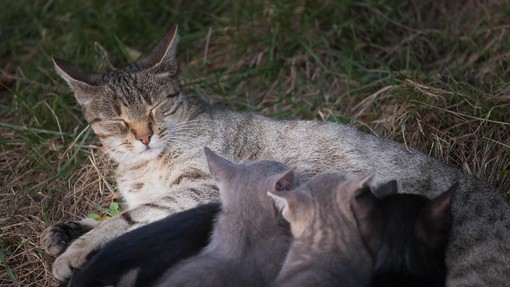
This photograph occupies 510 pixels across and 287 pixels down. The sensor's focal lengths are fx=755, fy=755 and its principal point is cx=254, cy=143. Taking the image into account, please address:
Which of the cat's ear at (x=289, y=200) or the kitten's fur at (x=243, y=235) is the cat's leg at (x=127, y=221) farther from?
the cat's ear at (x=289, y=200)

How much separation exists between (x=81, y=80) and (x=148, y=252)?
1760 mm

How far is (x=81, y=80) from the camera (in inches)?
207

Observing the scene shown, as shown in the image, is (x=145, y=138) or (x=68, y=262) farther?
(x=145, y=138)

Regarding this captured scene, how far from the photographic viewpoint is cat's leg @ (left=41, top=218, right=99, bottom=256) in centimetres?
489

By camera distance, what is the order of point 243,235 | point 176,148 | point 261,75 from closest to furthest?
point 243,235
point 176,148
point 261,75

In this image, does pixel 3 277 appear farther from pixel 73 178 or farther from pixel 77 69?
pixel 77 69

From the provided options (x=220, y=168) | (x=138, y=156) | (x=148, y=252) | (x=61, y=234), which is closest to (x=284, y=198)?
(x=220, y=168)

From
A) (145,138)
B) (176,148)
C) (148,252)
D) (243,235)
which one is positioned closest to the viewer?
(243,235)

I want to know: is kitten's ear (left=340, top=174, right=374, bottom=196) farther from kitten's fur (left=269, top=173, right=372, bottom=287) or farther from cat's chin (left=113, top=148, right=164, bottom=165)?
cat's chin (left=113, top=148, right=164, bottom=165)

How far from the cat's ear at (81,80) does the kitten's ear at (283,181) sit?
1.84m

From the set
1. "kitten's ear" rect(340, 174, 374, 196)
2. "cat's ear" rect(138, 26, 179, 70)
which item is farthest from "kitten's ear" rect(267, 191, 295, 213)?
"cat's ear" rect(138, 26, 179, 70)

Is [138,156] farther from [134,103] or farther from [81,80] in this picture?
[81,80]

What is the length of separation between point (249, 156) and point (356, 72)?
75.9 inches

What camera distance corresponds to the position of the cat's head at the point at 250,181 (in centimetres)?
400
